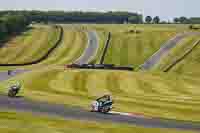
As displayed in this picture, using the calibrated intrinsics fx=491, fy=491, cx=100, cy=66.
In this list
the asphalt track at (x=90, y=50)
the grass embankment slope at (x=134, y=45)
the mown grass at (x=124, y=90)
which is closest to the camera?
the mown grass at (x=124, y=90)

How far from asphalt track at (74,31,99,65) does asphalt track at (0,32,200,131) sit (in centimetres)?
6802

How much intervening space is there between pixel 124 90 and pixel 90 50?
2579 inches

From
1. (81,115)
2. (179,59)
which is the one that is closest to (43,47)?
(179,59)

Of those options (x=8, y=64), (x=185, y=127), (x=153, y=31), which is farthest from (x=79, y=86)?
(x=153, y=31)

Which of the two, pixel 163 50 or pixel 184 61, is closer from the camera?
pixel 184 61

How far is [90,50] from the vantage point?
146 m

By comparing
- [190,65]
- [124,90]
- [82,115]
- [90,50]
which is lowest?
[190,65]

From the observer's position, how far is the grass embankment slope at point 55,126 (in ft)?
141

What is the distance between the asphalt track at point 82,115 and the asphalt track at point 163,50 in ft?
203

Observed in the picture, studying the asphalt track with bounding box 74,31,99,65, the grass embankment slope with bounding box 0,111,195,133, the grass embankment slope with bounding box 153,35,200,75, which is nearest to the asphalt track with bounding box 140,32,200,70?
the grass embankment slope with bounding box 153,35,200,75

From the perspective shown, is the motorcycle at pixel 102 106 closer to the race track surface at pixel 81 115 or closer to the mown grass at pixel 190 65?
the race track surface at pixel 81 115

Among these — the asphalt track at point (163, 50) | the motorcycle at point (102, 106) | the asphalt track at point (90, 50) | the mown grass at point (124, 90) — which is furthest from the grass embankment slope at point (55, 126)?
the asphalt track at point (90, 50)

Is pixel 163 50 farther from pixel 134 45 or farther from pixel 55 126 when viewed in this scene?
pixel 55 126

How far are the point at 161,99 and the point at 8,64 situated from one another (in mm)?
63533
